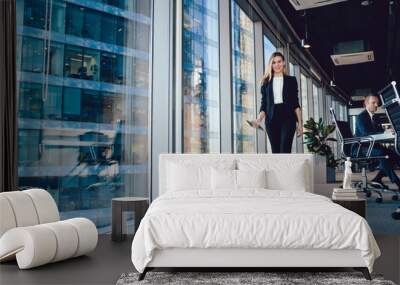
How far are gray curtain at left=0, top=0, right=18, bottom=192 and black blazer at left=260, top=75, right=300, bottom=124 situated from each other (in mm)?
3048

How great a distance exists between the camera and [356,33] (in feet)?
16.4

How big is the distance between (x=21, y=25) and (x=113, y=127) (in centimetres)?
158

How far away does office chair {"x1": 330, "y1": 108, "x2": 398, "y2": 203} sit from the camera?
483cm

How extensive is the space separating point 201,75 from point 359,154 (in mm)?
2309

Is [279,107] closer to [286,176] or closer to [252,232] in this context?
[286,176]

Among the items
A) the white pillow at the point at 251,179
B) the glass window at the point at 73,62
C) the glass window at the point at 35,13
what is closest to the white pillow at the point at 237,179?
the white pillow at the point at 251,179

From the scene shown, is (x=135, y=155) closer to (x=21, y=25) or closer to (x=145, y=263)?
(x=21, y=25)

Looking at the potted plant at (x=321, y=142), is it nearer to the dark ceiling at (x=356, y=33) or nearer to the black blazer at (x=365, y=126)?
the black blazer at (x=365, y=126)

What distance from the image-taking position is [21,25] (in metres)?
4.52

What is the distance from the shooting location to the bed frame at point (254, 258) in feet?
9.91

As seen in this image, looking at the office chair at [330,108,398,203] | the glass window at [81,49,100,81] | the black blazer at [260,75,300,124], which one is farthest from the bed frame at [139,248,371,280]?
the glass window at [81,49,100,81]

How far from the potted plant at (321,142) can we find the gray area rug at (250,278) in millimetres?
2023

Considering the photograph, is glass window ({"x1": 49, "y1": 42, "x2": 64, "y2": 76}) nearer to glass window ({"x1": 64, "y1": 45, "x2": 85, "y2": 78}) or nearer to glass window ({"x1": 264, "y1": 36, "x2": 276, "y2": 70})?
glass window ({"x1": 64, "y1": 45, "x2": 85, "y2": 78})

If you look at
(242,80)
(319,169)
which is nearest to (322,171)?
(319,169)
